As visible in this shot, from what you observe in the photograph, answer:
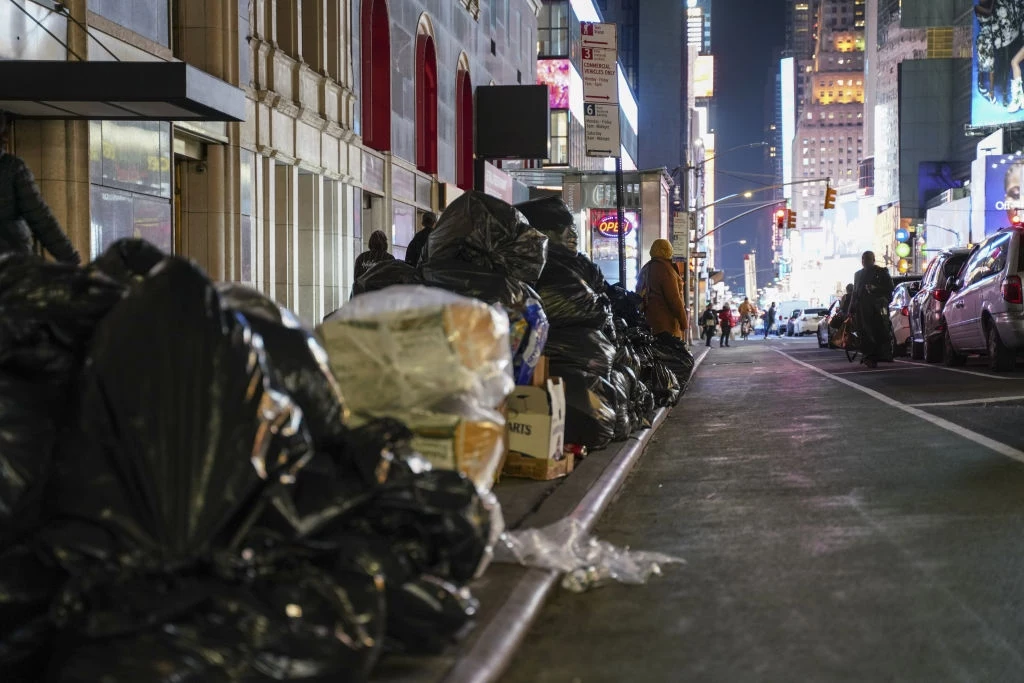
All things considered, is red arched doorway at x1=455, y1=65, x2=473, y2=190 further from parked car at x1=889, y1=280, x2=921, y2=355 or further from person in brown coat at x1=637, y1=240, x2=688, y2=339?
person in brown coat at x1=637, y1=240, x2=688, y2=339

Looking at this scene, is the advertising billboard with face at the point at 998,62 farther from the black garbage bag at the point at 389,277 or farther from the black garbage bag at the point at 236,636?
the black garbage bag at the point at 236,636

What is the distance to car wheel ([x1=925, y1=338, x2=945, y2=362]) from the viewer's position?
22453 millimetres

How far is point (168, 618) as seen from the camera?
130 inches

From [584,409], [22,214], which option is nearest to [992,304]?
[584,409]

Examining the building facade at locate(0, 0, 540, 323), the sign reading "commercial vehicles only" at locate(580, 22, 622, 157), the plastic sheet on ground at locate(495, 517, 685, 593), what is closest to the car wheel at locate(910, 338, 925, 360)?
the sign reading "commercial vehicles only" at locate(580, 22, 622, 157)

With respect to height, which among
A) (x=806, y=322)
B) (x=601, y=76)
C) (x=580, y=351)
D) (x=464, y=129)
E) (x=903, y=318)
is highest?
(x=464, y=129)

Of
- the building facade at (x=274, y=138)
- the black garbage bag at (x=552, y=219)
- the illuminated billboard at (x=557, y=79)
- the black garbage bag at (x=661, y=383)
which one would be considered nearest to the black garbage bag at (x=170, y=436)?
the building facade at (x=274, y=138)

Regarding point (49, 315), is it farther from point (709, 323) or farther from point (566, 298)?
point (709, 323)

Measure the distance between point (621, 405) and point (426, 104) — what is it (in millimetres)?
16441

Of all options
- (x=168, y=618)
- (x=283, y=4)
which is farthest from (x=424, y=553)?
(x=283, y=4)

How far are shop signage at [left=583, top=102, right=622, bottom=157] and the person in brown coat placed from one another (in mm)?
6298

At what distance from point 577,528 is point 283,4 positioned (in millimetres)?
13450

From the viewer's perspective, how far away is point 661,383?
45.0ft

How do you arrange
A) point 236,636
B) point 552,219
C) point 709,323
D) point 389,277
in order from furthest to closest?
point 709,323 → point 552,219 → point 389,277 → point 236,636
